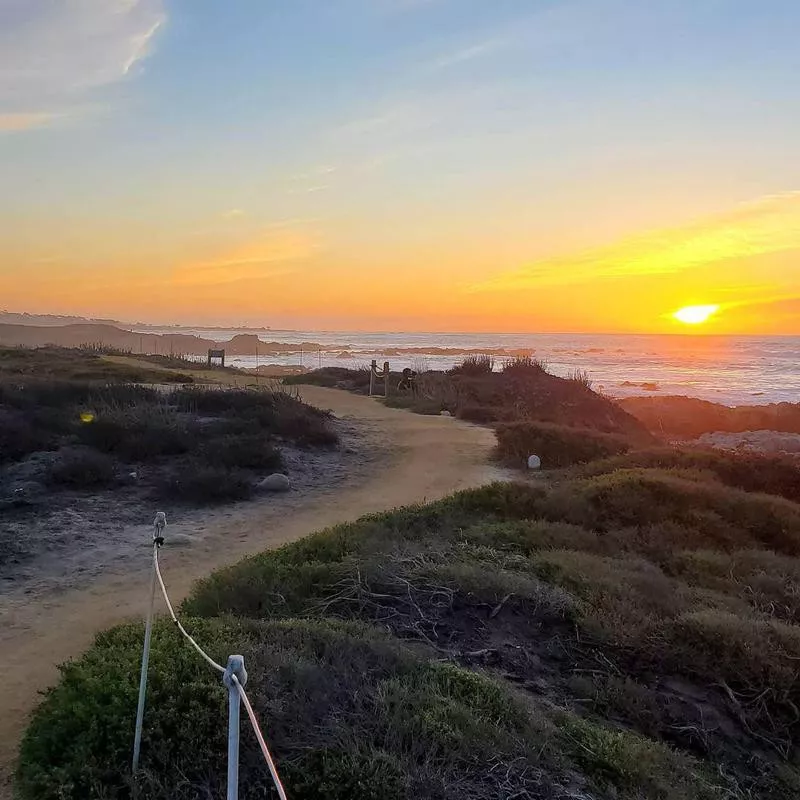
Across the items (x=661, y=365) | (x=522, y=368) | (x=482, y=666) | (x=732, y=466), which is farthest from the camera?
(x=661, y=365)

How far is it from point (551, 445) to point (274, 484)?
636 cm

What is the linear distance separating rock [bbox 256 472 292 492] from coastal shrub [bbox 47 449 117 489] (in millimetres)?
2149

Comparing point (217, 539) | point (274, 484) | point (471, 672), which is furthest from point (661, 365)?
point (471, 672)

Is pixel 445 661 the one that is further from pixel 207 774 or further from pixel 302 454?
pixel 302 454

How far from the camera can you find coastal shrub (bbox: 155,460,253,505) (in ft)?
33.9

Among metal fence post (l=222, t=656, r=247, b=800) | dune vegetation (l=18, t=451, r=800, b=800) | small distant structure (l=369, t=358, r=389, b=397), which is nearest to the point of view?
metal fence post (l=222, t=656, r=247, b=800)

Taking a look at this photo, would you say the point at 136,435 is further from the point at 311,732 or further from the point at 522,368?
the point at 522,368

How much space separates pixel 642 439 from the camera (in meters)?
21.3

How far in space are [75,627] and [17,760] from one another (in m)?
2.10

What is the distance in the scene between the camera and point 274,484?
11289 millimetres

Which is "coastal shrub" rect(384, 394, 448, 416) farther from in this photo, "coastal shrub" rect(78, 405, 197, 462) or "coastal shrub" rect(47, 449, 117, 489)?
"coastal shrub" rect(47, 449, 117, 489)

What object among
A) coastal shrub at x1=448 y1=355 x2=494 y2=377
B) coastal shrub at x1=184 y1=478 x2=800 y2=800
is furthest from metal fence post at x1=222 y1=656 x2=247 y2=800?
coastal shrub at x1=448 y1=355 x2=494 y2=377

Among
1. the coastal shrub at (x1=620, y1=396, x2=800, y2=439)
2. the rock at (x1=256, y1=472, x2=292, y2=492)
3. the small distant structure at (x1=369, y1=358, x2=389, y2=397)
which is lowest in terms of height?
the coastal shrub at (x1=620, y1=396, x2=800, y2=439)

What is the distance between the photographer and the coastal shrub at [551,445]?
14.5 metres
